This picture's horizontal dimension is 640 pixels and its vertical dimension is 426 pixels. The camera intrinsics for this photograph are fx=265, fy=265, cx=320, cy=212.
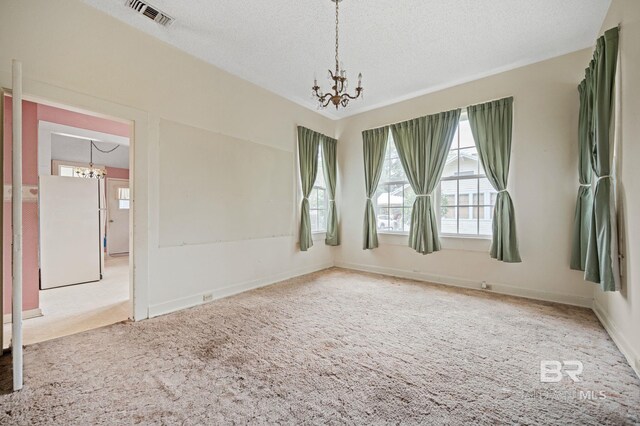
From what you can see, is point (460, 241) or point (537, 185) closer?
point (537, 185)

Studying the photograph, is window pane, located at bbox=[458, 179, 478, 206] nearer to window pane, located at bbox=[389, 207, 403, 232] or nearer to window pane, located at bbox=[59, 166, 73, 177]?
window pane, located at bbox=[389, 207, 403, 232]

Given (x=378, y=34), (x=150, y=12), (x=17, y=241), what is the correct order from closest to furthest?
(x=17, y=241) → (x=150, y=12) → (x=378, y=34)

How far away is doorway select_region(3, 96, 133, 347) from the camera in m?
2.87

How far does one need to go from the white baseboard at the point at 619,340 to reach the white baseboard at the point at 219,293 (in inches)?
148

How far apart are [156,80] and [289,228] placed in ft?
8.73

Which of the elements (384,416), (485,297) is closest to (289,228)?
(485,297)

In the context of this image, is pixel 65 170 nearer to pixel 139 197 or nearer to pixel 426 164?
pixel 139 197

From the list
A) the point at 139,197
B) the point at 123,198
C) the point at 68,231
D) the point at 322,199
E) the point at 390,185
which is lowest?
the point at 68,231

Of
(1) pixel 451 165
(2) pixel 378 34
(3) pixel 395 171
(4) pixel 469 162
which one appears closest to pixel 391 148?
(3) pixel 395 171

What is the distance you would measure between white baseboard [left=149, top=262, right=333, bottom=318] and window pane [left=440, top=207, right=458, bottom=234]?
2.41m

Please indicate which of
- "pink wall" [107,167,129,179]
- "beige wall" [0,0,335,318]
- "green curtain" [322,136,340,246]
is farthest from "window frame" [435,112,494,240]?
"pink wall" [107,167,129,179]

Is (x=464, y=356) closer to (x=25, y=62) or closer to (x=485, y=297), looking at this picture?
(x=485, y=297)

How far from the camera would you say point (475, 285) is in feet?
12.6

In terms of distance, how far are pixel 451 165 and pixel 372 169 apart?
131 cm
